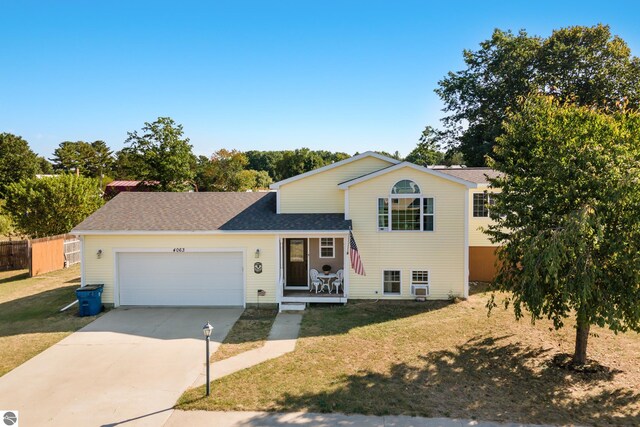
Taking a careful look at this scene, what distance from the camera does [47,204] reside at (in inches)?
880

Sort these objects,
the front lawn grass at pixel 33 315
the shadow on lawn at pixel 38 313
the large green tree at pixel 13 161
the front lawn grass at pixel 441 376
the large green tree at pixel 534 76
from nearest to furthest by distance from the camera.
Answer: the front lawn grass at pixel 441 376, the front lawn grass at pixel 33 315, the shadow on lawn at pixel 38 313, the large green tree at pixel 534 76, the large green tree at pixel 13 161

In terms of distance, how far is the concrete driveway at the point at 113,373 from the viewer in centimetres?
758

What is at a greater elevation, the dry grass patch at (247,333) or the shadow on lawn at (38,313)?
the shadow on lawn at (38,313)

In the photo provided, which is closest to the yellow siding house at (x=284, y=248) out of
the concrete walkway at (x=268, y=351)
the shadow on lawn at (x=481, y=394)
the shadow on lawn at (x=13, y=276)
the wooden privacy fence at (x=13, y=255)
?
the concrete walkway at (x=268, y=351)

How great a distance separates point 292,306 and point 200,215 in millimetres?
5088

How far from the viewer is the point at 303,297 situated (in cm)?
1484

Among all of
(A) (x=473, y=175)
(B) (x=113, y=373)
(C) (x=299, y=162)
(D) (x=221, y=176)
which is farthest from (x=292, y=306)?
(C) (x=299, y=162)

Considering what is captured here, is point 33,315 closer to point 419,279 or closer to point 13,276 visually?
point 13,276

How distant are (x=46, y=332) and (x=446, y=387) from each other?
11.6 meters

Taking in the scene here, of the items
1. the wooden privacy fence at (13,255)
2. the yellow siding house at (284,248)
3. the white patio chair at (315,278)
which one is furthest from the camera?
the wooden privacy fence at (13,255)

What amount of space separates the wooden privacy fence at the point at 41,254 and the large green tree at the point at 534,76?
92.5ft

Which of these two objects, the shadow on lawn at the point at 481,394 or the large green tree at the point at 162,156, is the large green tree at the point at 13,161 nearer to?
the large green tree at the point at 162,156

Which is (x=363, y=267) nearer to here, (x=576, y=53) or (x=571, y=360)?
(x=571, y=360)

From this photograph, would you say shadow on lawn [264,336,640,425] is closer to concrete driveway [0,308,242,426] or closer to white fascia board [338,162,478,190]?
concrete driveway [0,308,242,426]
